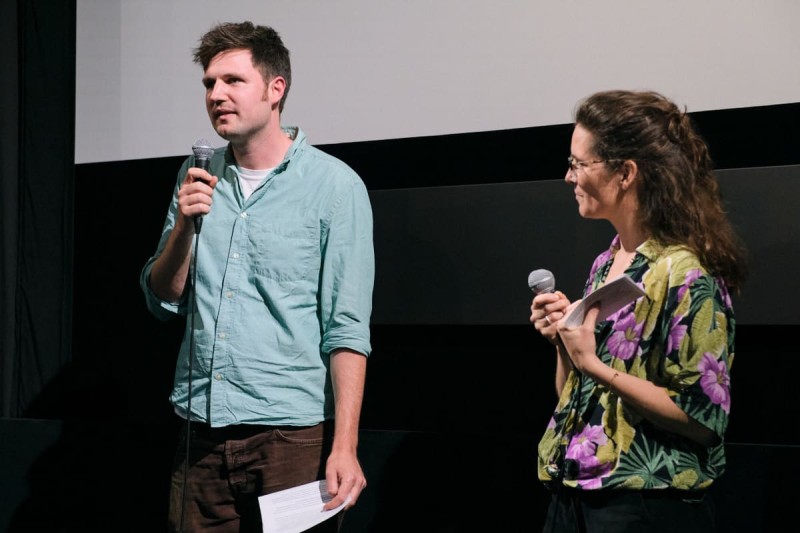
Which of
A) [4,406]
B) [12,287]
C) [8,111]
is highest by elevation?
[8,111]

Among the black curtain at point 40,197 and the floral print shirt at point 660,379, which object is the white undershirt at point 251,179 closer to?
the floral print shirt at point 660,379

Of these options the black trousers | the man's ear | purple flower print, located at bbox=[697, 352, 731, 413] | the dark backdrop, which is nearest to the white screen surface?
the dark backdrop

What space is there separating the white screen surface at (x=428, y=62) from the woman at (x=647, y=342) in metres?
0.72

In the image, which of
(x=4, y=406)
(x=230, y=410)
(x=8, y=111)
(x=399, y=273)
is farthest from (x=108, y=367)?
(x=230, y=410)

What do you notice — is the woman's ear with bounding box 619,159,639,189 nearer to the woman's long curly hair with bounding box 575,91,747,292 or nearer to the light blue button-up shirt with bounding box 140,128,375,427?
the woman's long curly hair with bounding box 575,91,747,292

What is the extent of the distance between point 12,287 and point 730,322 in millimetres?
2172

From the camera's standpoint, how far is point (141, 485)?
255 cm

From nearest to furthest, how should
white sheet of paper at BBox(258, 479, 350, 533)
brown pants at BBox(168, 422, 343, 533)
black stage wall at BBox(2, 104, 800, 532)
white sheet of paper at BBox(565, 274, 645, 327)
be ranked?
white sheet of paper at BBox(565, 274, 645, 327)
white sheet of paper at BBox(258, 479, 350, 533)
brown pants at BBox(168, 422, 343, 533)
black stage wall at BBox(2, 104, 800, 532)

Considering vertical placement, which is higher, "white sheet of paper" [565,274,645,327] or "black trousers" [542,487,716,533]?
"white sheet of paper" [565,274,645,327]

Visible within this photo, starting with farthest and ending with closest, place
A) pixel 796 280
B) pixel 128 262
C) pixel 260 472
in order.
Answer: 1. pixel 128 262
2. pixel 796 280
3. pixel 260 472

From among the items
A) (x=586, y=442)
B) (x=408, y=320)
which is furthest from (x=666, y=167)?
(x=408, y=320)

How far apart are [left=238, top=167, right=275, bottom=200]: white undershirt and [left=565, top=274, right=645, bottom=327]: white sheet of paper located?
74 centimetres

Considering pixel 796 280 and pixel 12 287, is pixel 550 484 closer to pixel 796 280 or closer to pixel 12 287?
pixel 796 280

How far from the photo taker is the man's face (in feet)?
5.57
